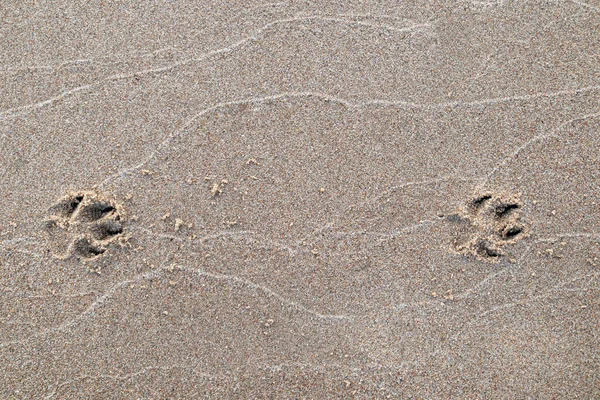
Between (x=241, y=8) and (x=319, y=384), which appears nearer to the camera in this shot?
(x=319, y=384)

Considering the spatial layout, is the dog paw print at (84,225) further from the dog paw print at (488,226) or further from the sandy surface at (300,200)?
the dog paw print at (488,226)

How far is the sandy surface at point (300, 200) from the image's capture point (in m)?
2.37

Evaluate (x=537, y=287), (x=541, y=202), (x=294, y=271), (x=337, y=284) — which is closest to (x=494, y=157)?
(x=541, y=202)

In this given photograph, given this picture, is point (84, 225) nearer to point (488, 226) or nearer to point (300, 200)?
point (300, 200)

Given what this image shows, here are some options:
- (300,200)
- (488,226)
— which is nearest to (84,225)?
(300,200)

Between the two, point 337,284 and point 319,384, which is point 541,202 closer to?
point 337,284

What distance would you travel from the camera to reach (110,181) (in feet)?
8.04

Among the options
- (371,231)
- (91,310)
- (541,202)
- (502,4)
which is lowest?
(91,310)

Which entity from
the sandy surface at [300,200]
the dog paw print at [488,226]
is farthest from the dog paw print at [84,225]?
the dog paw print at [488,226]

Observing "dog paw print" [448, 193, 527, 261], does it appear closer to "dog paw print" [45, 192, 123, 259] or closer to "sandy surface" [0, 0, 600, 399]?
"sandy surface" [0, 0, 600, 399]

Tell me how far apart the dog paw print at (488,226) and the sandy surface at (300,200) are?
11mm

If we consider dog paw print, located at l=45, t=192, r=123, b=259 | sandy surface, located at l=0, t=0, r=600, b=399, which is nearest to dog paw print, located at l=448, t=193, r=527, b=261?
sandy surface, located at l=0, t=0, r=600, b=399

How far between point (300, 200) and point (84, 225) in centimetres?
114

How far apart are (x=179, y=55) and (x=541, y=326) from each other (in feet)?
7.85
